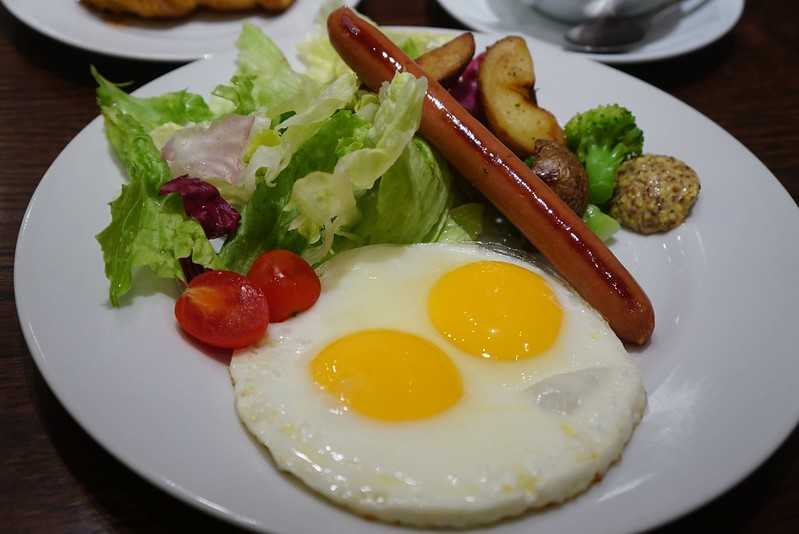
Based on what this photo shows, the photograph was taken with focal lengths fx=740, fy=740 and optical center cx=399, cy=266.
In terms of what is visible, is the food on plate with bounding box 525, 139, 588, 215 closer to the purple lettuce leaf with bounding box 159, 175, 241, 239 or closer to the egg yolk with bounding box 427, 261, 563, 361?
the egg yolk with bounding box 427, 261, 563, 361

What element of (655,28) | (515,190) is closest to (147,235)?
(515,190)

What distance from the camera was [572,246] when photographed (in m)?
2.13

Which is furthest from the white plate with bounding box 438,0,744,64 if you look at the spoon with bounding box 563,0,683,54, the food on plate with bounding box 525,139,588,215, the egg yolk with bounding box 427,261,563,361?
the egg yolk with bounding box 427,261,563,361

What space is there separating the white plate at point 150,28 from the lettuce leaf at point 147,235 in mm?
1102

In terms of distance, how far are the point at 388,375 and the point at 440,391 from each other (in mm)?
134

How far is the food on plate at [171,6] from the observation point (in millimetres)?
3494

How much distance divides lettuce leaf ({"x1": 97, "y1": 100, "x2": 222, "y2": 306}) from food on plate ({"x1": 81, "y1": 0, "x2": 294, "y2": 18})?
144 cm

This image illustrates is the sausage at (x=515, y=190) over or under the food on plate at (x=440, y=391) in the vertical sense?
over

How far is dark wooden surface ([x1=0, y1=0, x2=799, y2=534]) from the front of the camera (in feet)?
5.81

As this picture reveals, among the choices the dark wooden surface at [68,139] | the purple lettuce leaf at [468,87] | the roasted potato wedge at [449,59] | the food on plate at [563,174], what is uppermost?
the roasted potato wedge at [449,59]

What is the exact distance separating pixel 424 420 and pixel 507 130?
4.26ft

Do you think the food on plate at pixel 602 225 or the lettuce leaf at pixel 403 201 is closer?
the lettuce leaf at pixel 403 201

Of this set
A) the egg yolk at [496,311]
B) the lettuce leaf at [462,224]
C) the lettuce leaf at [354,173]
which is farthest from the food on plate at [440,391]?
the lettuce leaf at [462,224]

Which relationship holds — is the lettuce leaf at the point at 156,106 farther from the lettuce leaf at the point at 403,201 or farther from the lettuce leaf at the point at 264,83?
the lettuce leaf at the point at 403,201
